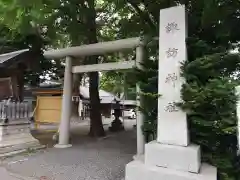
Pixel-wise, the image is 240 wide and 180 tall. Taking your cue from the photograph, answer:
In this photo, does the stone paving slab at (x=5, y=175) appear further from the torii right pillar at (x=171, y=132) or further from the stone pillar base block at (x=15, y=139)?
the torii right pillar at (x=171, y=132)

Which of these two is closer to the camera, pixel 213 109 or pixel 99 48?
pixel 213 109

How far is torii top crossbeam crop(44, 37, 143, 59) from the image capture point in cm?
714

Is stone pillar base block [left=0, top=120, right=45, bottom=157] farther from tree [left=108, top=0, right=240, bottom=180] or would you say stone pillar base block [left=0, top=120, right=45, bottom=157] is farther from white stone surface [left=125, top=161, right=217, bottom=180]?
white stone surface [left=125, top=161, right=217, bottom=180]

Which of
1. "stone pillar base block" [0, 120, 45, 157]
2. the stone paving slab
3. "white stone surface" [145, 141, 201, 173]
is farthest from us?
"stone pillar base block" [0, 120, 45, 157]

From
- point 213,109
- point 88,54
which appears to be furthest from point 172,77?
point 88,54

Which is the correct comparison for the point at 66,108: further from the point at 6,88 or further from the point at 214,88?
the point at 214,88

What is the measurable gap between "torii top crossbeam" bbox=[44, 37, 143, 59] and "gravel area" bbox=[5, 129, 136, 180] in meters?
3.26

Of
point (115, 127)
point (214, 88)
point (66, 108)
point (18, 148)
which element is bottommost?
point (18, 148)

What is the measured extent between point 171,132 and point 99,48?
426cm

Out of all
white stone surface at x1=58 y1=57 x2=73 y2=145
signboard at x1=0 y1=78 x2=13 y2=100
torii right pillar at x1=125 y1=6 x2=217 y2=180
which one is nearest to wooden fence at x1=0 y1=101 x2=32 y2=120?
signboard at x1=0 y1=78 x2=13 y2=100

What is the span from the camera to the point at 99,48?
7902mm

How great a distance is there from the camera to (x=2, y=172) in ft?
19.5

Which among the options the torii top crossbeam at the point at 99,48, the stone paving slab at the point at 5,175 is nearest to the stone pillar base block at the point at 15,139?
the stone paving slab at the point at 5,175

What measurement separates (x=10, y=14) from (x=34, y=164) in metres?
4.03
